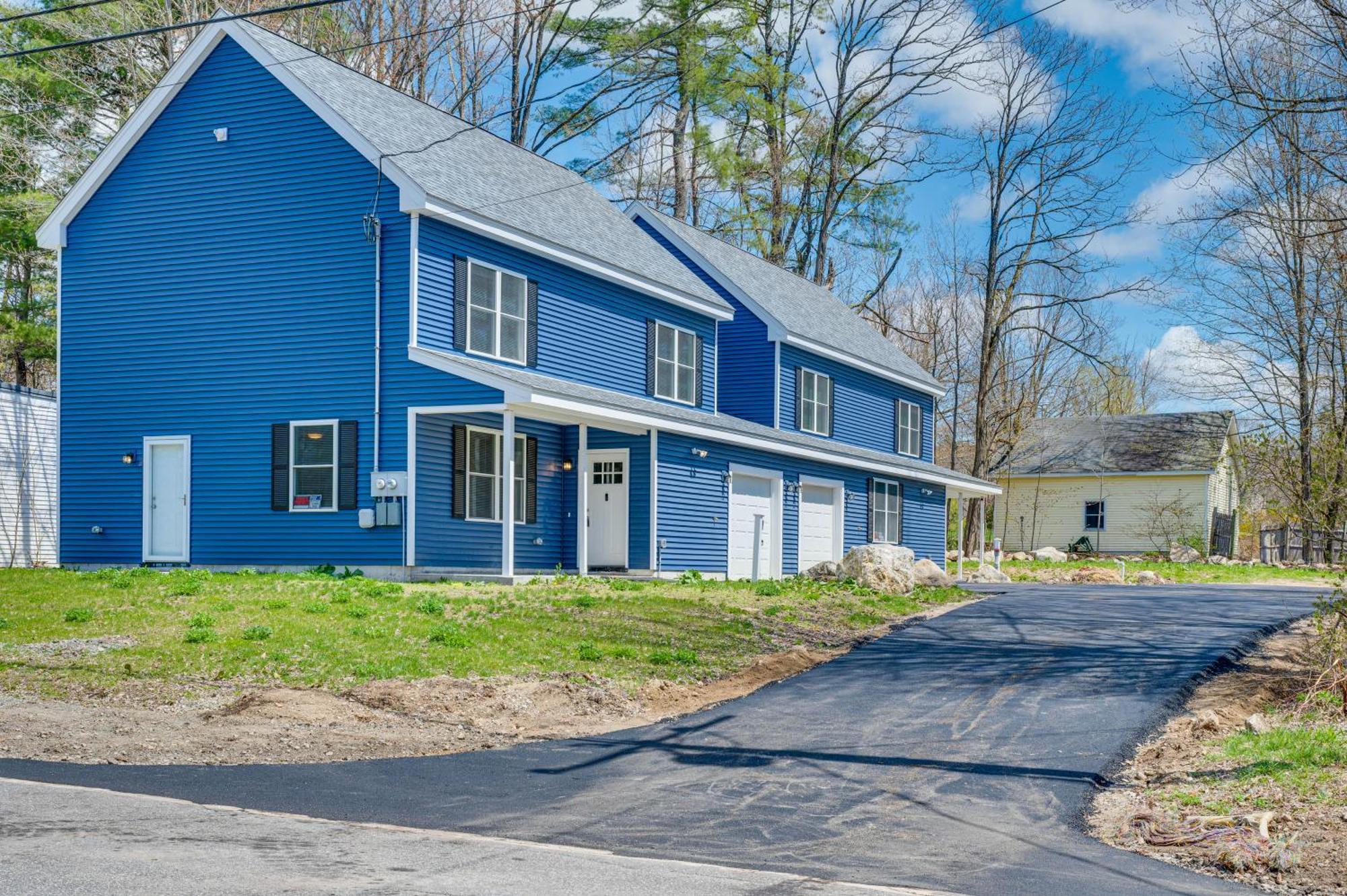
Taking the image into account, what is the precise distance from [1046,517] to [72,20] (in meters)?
38.8

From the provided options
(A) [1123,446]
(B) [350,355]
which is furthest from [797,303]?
(A) [1123,446]

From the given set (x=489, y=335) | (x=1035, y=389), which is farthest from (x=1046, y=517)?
(x=489, y=335)

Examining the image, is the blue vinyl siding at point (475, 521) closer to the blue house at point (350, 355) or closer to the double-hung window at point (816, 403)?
the blue house at point (350, 355)

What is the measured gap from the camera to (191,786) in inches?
336

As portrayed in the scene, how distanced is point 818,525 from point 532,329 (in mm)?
A: 9923

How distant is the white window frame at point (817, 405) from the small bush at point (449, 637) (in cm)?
1734

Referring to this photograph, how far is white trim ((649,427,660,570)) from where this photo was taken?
22.8 meters

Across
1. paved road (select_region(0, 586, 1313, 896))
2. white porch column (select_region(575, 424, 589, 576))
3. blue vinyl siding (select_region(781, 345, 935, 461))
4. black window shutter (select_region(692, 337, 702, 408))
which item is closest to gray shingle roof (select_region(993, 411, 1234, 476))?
blue vinyl siding (select_region(781, 345, 935, 461))

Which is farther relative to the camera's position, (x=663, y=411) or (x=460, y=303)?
(x=663, y=411)

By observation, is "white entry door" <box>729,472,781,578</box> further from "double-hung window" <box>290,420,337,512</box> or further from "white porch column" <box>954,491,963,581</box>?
"double-hung window" <box>290,420,337,512</box>

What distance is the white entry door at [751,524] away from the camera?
84.8 ft

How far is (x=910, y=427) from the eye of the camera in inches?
1469

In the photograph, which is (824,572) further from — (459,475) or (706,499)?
(459,475)

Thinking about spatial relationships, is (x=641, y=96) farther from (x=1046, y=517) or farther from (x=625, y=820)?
(x=625, y=820)
